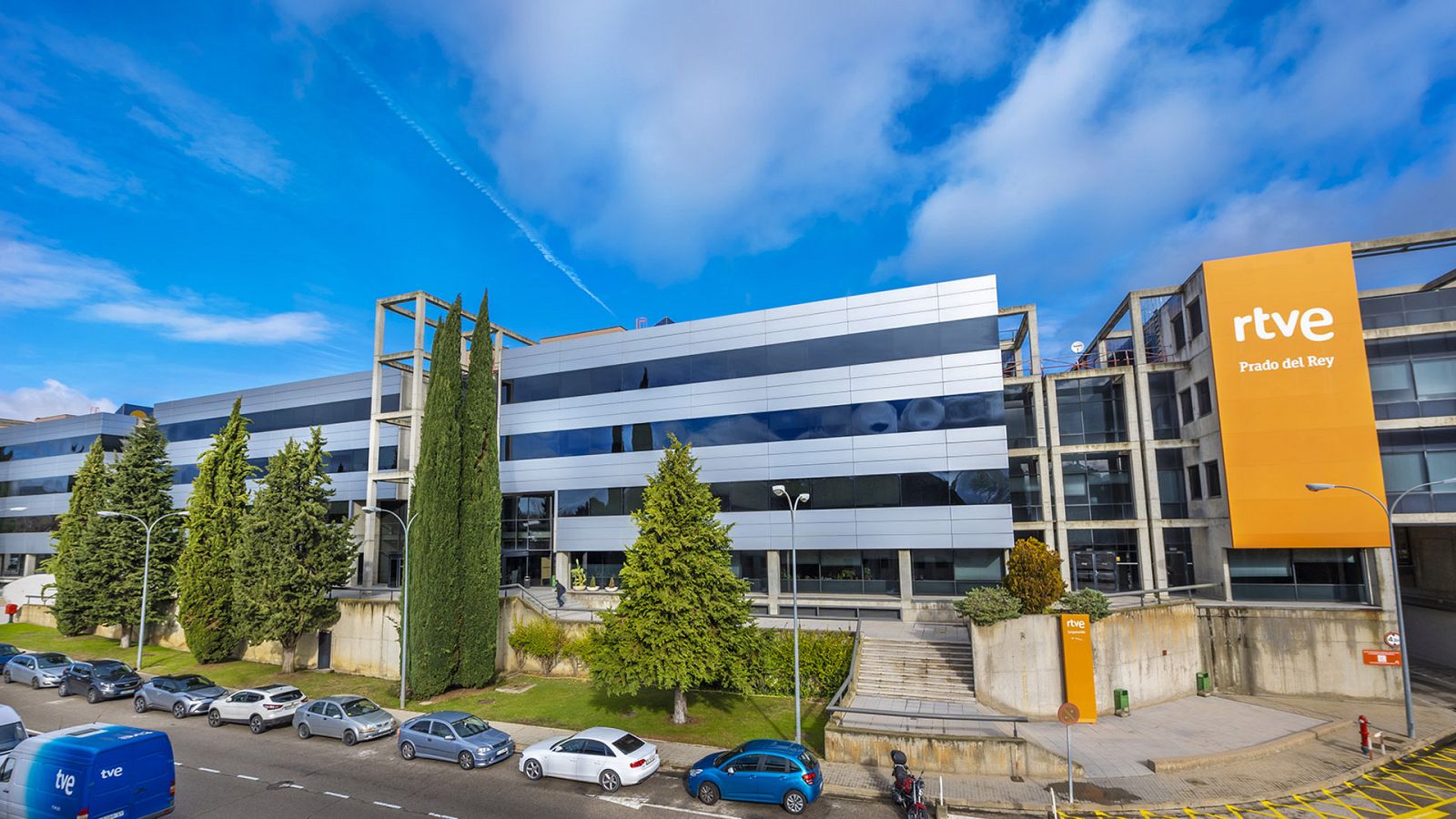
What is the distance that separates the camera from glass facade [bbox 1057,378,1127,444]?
37750mm

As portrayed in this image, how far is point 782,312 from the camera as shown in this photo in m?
36.4

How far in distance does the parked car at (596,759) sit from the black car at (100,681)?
22794mm

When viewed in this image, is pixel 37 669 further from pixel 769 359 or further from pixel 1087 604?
pixel 1087 604

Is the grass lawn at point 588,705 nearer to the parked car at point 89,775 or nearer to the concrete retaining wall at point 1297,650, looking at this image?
the parked car at point 89,775

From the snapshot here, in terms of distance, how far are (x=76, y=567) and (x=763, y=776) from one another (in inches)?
1790

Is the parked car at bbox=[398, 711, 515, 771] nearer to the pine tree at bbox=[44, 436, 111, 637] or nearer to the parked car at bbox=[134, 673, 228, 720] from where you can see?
the parked car at bbox=[134, 673, 228, 720]

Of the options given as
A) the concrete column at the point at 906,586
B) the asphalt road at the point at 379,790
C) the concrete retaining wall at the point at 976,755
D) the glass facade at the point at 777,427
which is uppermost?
the glass facade at the point at 777,427

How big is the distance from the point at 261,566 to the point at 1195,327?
4804 centimetres

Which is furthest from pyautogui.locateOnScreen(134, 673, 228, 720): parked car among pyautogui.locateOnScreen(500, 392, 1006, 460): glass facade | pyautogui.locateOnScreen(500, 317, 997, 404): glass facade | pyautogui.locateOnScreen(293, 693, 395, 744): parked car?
pyautogui.locateOnScreen(500, 317, 997, 404): glass facade

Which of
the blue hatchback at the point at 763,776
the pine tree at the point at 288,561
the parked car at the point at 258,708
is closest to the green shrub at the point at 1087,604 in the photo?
the blue hatchback at the point at 763,776

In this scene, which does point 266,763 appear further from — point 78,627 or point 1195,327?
point 1195,327

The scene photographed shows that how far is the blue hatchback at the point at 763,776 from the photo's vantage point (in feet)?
54.9

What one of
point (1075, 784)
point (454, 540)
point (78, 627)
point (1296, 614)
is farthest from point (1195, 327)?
point (78, 627)

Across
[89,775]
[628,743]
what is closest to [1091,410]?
[628,743]
